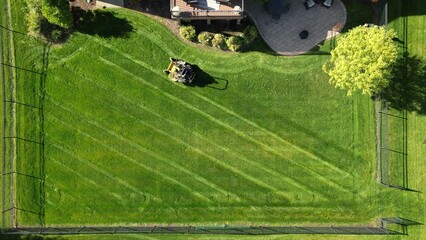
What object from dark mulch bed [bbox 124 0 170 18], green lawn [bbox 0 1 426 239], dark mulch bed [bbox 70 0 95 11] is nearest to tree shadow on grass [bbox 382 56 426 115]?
green lawn [bbox 0 1 426 239]

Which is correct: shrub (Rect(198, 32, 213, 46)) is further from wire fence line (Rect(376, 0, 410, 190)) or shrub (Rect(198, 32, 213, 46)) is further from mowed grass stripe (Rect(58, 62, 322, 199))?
wire fence line (Rect(376, 0, 410, 190))

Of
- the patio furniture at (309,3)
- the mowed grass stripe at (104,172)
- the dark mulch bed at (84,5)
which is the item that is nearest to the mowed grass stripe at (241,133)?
the dark mulch bed at (84,5)

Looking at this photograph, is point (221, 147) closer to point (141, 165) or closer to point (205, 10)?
point (141, 165)

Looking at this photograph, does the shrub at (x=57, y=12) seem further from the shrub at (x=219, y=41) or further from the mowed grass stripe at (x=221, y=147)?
the shrub at (x=219, y=41)

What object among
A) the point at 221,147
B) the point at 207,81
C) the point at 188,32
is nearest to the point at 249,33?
the point at 188,32

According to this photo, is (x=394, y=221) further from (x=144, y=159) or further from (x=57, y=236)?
(x=57, y=236)

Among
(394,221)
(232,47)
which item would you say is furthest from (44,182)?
(394,221)
